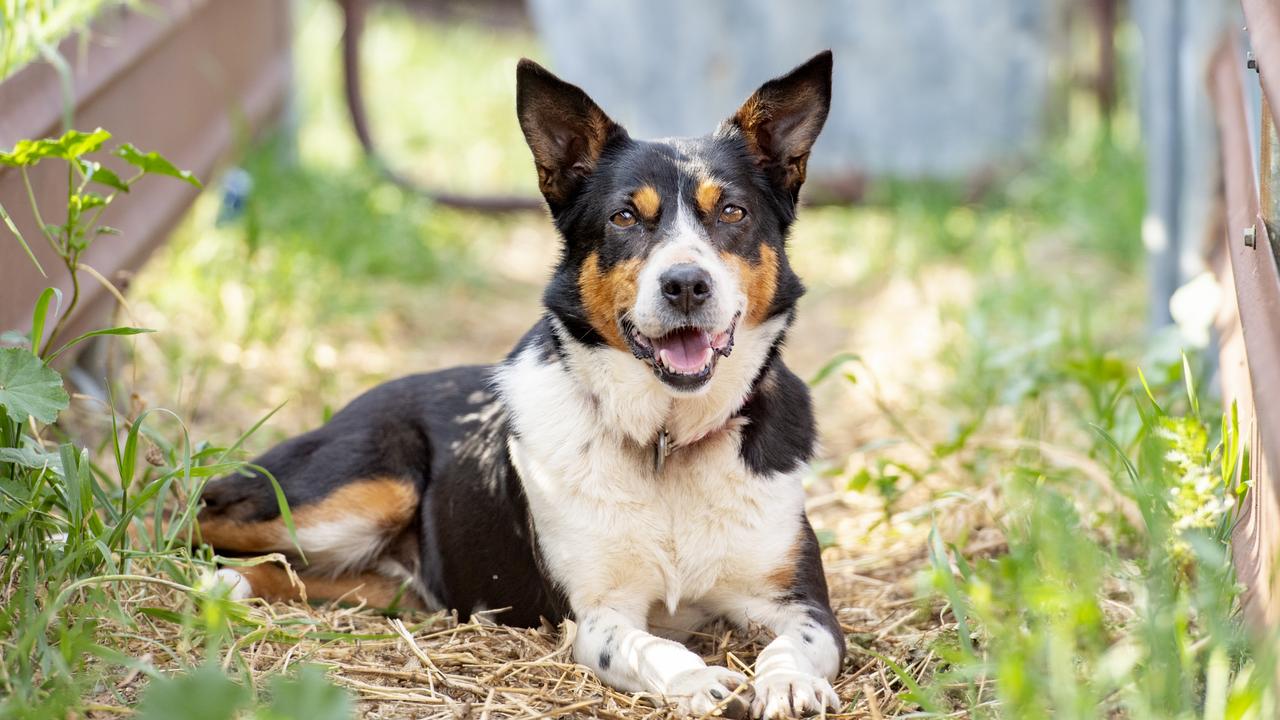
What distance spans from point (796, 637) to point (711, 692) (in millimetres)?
310

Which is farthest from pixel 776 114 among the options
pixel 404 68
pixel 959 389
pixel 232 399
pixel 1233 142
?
pixel 404 68

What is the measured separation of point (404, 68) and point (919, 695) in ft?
29.2

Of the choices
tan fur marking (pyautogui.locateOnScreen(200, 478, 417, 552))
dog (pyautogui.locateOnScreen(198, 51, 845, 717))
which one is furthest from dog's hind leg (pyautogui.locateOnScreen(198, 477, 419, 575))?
dog (pyautogui.locateOnScreen(198, 51, 845, 717))

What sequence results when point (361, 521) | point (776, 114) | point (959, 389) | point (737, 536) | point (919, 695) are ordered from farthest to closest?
point (959, 389) → point (361, 521) → point (776, 114) → point (737, 536) → point (919, 695)

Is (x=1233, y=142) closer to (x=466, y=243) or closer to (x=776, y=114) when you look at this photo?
(x=776, y=114)

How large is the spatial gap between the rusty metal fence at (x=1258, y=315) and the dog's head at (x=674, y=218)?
102 centimetres

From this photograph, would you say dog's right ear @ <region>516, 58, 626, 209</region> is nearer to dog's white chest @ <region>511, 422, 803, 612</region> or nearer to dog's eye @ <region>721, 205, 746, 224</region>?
dog's eye @ <region>721, 205, 746, 224</region>

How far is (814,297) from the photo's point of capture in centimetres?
687

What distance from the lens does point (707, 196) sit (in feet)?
11.0

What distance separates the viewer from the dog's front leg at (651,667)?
2.91 metres

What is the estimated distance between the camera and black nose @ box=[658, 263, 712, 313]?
122 inches

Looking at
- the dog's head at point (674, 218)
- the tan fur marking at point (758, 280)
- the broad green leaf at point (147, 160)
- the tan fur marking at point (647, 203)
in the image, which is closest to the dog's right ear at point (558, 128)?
the dog's head at point (674, 218)

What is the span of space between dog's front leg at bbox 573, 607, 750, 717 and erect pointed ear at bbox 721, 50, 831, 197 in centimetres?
120

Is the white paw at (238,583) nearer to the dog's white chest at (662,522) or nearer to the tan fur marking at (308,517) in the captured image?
the tan fur marking at (308,517)
